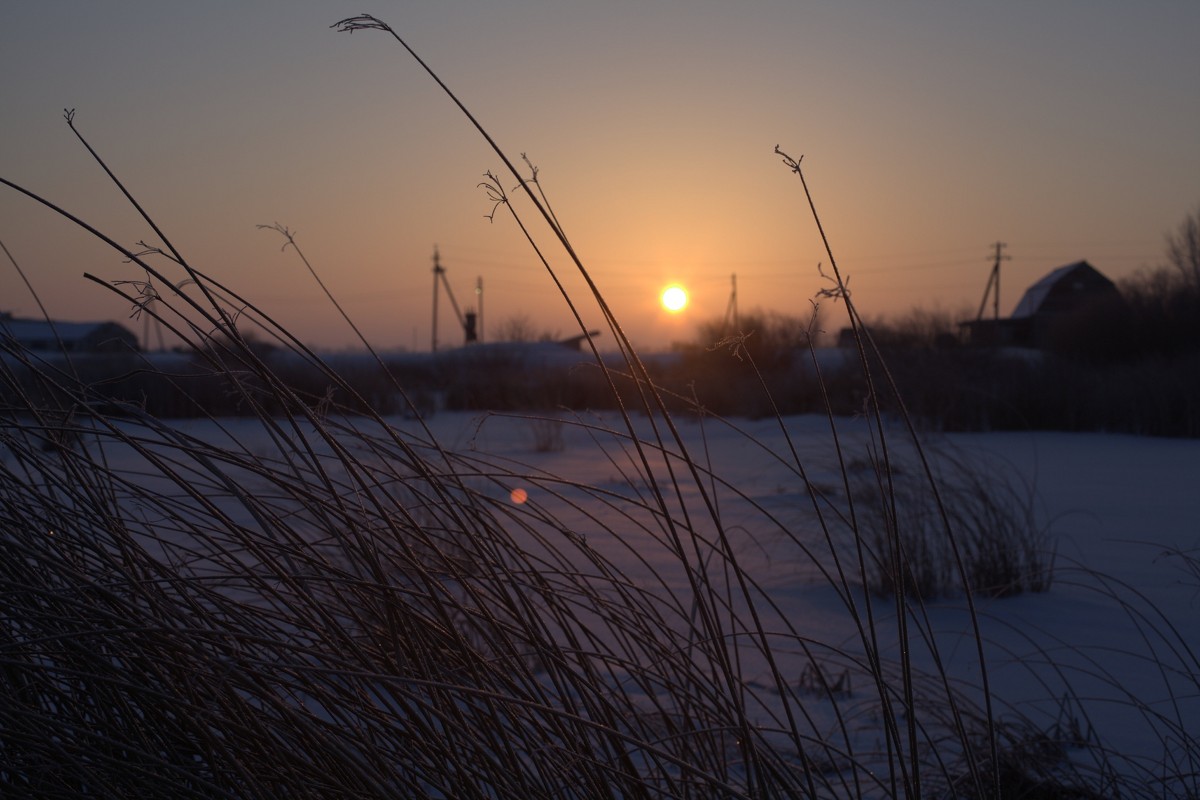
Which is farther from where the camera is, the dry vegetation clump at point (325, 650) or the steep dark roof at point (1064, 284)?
the steep dark roof at point (1064, 284)

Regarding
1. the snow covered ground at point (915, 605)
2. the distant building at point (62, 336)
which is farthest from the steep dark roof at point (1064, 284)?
the distant building at point (62, 336)

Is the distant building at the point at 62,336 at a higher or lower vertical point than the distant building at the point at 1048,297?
lower

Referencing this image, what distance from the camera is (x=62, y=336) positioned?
9.85m

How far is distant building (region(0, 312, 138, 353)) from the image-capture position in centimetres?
165

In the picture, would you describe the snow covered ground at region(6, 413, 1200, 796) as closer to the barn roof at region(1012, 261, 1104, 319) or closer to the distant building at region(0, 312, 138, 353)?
the distant building at region(0, 312, 138, 353)

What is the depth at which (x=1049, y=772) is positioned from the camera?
86.6 inches

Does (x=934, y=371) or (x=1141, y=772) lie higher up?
(x=934, y=371)

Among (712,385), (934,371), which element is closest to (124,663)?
(934,371)

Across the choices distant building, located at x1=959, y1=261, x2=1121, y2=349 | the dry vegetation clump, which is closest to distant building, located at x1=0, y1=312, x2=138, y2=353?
the dry vegetation clump

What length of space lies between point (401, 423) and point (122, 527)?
1276 centimetres

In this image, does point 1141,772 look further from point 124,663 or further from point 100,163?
point 100,163

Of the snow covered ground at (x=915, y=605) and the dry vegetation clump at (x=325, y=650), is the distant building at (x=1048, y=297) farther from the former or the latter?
the dry vegetation clump at (x=325, y=650)

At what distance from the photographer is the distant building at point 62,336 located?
165cm

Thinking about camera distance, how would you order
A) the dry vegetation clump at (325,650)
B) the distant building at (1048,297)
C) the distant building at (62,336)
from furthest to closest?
1. the distant building at (1048,297)
2. the distant building at (62,336)
3. the dry vegetation clump at (325,650)
